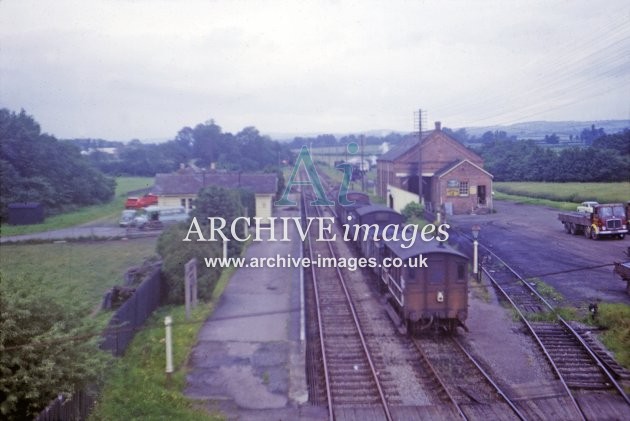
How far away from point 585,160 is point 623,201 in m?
2.62

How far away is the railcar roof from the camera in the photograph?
14547mm

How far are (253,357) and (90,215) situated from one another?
2944cm

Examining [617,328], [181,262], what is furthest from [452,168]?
[181,262]

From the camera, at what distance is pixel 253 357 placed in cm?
1346

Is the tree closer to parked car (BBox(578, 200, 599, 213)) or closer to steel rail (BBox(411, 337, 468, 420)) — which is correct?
steel rail (BBox(411, 337, 468, 420))

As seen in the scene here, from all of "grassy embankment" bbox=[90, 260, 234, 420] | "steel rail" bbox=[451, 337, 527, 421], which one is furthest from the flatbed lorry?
"grassy embankment" bbox=[90, 260, 234, 420]

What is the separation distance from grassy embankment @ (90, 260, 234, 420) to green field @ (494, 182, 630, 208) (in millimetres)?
20312

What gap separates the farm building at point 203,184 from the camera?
32.3 m

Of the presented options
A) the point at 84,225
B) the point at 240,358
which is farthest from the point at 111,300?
the point at 84,225

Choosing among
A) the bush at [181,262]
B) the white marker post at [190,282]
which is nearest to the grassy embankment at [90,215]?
the bush at [181,262]

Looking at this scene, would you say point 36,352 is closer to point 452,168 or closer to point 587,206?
point 587,206

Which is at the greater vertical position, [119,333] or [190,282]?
[190,282]

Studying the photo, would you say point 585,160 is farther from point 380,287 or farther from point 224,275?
point 224,275

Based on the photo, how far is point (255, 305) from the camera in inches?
698
